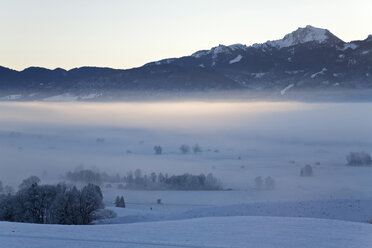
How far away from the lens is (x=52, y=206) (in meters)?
56.7

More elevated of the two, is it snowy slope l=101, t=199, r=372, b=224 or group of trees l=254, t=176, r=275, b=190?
snowy slope l=101, t=199, r=372, b=224

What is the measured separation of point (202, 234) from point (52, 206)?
106ft

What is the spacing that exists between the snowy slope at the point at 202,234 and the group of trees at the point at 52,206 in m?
23.2

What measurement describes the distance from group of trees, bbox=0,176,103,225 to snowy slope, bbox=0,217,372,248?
23174 mm

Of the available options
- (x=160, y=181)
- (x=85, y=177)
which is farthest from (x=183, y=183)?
(x=85, y=177)

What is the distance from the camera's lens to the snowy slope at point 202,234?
1038 inches

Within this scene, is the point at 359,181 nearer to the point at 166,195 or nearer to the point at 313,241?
the point at 166,195

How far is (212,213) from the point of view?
201ft

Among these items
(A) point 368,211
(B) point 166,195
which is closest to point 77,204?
(A) point 368,211

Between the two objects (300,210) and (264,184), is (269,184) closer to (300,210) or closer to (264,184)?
(264,184)

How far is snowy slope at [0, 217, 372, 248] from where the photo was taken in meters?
26.4

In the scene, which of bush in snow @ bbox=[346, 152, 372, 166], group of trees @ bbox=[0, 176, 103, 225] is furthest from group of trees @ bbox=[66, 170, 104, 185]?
bush in snow @ bbox=[346, 152, 372, 166]

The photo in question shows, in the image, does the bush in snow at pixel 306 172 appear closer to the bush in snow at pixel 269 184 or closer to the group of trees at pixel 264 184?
the group of trees at pixel 264 184

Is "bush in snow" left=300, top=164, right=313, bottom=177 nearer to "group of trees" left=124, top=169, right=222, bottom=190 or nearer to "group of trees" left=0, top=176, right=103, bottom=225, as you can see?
"group of trees" left=124, top=169, right=222, bottom=190
